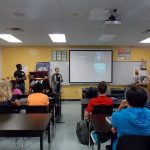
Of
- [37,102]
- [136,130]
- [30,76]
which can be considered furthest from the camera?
[30,76]

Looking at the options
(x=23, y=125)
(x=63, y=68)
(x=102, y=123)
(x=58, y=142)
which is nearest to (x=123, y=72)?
(x=63, y=68)

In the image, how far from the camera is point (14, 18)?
4.52 metres

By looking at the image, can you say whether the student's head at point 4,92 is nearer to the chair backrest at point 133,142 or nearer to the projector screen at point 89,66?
the chair backrest at point 133,142

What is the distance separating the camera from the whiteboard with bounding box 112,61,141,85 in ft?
30.8

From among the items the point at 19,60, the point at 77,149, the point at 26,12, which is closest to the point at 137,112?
the point at 77,149

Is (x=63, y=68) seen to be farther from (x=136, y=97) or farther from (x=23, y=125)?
(x=136, y=97)

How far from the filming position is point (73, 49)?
9188mm

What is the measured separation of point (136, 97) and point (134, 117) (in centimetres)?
17

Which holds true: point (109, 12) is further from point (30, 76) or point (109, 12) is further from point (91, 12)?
point (30, 76)

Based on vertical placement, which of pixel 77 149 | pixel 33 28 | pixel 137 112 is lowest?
pixel 77 149

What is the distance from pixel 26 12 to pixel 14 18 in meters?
0.56

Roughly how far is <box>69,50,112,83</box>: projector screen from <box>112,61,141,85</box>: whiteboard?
0.27 m

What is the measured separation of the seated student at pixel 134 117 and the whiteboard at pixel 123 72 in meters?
7.66

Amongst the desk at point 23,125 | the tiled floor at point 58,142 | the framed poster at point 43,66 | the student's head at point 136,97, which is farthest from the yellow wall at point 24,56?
the student's head at point 136,97
